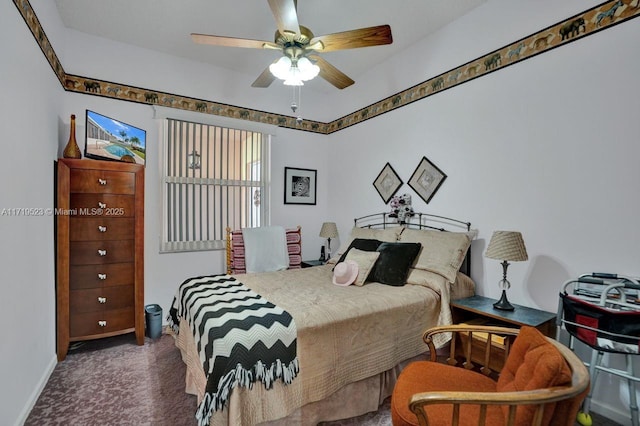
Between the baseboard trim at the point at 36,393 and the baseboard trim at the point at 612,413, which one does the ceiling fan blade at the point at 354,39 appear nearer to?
the baseboard trim at the point at 612,413

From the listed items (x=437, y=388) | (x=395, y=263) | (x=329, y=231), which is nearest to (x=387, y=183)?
(x=329, y=231)

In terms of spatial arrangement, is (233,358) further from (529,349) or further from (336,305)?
(529,349)

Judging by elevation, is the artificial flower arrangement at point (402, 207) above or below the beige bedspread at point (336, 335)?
above

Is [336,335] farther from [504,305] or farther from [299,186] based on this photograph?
[299,186]

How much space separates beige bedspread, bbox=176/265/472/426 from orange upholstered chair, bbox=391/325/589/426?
417 millimetres

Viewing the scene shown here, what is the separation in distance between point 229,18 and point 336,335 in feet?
9.81

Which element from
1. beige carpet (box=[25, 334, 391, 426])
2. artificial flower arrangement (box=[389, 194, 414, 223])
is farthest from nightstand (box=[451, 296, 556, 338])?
artificial flower arrangement (box=[389, 194, 414, 223])

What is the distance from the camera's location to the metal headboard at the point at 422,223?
2834 millimetres

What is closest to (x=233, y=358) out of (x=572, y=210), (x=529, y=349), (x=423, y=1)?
(x=529, y=349)

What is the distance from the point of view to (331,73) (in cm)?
262

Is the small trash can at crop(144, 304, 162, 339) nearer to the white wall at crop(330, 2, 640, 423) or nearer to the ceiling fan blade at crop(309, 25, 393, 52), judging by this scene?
the ceiling fan blade at crop(309, 25, 393, 52)

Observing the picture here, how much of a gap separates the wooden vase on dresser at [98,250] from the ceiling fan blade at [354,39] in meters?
2.12

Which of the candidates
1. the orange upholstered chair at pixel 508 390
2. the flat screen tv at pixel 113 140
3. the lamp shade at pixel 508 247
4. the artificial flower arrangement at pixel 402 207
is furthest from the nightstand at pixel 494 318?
the flat screen tv at pixel 113 140

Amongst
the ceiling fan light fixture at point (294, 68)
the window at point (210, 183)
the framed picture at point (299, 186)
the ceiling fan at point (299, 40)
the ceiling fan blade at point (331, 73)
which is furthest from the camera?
the framed picture at point (299, 186)
